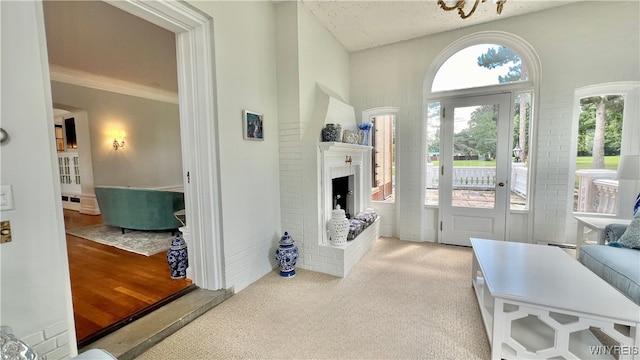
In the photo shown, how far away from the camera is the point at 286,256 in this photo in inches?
109

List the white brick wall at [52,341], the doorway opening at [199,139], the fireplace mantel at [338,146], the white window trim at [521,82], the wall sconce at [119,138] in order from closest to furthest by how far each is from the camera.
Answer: the white brick wall at [52,341], the doorway opening at [199,139], the fireplace mantel at [338,146], the white window trim at [521,82], the wall sconce at [119,138]

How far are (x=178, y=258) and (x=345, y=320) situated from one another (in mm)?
1679

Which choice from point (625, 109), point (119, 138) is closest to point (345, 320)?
point (625, 109)

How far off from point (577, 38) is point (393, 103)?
2.16 metres

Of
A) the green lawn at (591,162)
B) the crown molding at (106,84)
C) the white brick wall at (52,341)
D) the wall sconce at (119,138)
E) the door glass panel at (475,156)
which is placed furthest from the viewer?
the wall sconce at (119,138)

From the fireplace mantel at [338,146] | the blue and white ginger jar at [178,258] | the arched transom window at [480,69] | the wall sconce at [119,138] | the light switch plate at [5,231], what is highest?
the arched transom window at [480,69]

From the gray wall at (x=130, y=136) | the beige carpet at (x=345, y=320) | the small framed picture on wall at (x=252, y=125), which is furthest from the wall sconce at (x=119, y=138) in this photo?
the beige carpet at (x=345, y=320)

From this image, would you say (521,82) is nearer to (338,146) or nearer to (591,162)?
(591,162)

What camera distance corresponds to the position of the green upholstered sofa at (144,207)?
3.78m

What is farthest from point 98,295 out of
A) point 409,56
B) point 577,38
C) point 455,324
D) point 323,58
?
point 577,38

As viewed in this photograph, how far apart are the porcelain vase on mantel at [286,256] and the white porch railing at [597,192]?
3.58 m

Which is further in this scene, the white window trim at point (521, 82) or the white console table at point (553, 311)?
the white window trim at point (521, 82)

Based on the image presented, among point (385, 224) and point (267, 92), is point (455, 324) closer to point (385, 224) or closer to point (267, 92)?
point (385, 224)

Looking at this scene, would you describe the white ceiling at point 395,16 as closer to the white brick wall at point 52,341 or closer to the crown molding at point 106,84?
the white brick wall at point 52,341
